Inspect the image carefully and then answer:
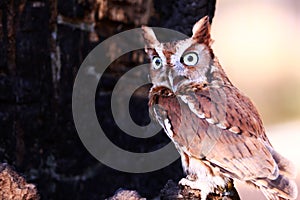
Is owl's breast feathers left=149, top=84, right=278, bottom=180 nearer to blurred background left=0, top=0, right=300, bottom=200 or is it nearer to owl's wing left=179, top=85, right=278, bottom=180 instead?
owl's wing left=179, top=85, right=278, bottom=180

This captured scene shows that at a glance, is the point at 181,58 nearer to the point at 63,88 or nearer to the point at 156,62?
the point at 156,62

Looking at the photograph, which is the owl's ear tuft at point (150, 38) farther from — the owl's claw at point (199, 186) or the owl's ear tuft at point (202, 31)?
the owl's claw at point (199, 186)

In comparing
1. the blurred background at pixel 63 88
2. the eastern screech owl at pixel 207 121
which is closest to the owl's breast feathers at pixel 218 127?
the eastern screech owl at pixel 207 121

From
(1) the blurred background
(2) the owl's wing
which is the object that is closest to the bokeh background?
(1) the blurred background

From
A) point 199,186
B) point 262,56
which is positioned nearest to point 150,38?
point 199,186

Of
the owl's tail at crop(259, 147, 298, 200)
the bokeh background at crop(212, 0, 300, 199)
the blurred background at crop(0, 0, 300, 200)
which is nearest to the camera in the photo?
the owl's tail at crop(259, 147, 298, 200)

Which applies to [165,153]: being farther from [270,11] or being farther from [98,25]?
[270,11]

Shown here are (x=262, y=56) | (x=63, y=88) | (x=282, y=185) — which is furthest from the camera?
(x=262, y=56)
